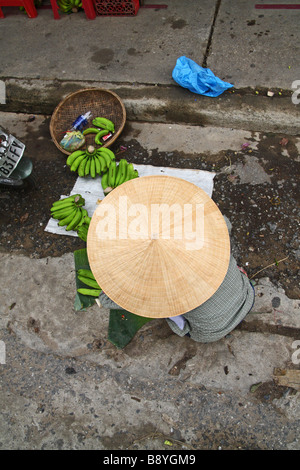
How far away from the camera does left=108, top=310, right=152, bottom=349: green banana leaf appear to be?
2.94m

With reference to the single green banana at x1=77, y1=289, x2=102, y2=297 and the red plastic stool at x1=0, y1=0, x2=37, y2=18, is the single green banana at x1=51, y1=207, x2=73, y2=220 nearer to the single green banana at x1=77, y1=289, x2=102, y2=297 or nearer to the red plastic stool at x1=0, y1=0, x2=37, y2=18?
the single green banana at x1=77, y1=289, x2=102, y2=297

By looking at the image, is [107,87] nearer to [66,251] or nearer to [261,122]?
[261,122]

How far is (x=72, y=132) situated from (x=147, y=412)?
10.5 ft

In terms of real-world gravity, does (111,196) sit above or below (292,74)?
below

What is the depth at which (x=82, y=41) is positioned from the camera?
4.57 meters

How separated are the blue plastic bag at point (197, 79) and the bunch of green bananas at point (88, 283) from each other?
2639 millimetres

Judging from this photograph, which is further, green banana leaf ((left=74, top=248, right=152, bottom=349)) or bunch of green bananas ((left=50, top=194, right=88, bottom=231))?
bunch of green bananas ((left=50, top=194, right=88, bottom=231))

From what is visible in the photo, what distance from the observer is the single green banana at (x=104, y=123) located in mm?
3800

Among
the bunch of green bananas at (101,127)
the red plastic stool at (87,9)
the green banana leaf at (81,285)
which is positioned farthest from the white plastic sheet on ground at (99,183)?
the red plastic stool at (87,9)

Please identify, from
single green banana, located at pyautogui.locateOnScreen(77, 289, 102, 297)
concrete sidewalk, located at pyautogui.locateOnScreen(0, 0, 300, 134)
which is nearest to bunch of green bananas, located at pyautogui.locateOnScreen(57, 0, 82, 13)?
concrete sidewalk, located at pyautogui.locateOnScreen(0, 0, 300, 134)

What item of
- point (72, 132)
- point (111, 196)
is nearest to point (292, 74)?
point (72, 132)

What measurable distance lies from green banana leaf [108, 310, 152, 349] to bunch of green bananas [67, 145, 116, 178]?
1.63m

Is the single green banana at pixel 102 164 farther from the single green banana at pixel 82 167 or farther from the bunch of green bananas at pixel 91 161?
the single green banana at pixel 82 167

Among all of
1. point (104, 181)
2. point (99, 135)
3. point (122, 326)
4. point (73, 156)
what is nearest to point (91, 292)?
point (122, 326)
